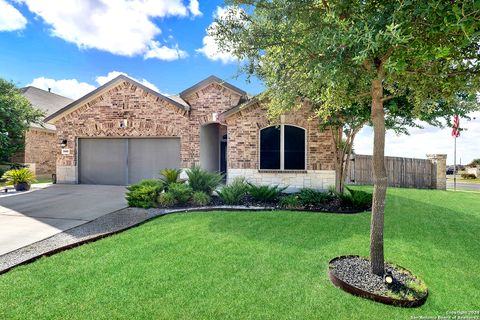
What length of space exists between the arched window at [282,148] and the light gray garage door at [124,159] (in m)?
4.55

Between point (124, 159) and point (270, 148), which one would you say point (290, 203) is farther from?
point (124, 159)

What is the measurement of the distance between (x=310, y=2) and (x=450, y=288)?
4.46 m

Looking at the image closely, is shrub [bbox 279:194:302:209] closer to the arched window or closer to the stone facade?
the arched window

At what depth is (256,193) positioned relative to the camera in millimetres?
9594

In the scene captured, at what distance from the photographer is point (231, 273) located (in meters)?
4.15

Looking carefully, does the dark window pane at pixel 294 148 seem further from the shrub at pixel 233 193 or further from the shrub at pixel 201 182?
the shrub at pixel 201 182

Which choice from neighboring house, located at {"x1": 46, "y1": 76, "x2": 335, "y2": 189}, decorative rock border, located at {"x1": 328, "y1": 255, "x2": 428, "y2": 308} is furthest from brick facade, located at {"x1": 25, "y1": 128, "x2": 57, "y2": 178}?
decorative rock border, located at {"x1": 328, "y1": 255, "x2": 428, "y2": 308}

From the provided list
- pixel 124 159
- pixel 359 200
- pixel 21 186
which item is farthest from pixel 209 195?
pixel 21 186

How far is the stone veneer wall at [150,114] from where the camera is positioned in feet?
43.8

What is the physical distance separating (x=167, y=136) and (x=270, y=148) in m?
5.30

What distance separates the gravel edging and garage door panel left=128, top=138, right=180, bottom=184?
18.2ft

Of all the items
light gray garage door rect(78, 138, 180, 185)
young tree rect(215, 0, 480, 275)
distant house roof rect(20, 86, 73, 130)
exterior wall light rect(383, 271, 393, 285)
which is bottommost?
exterior wall light rect(383, 271, 393, 285)

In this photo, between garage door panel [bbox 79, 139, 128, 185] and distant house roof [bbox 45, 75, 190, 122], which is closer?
distant house roof [bbox 45, 75, 190, 122]

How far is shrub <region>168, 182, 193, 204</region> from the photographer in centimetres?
892
